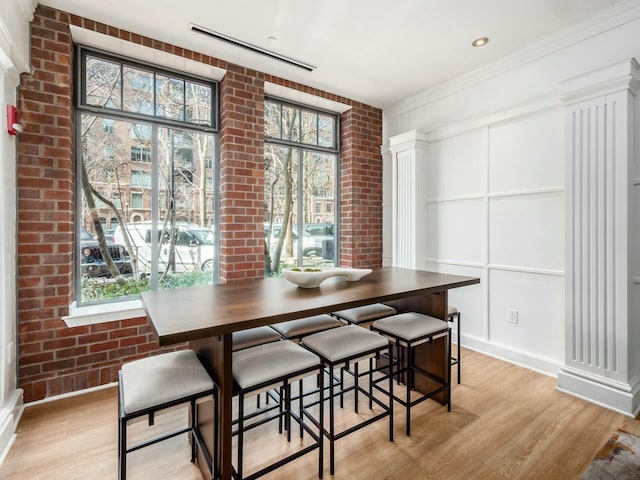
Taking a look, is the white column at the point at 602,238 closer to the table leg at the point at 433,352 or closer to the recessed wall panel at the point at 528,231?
the recessed wall panel at the point at 528,231

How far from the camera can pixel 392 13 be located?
240 cm

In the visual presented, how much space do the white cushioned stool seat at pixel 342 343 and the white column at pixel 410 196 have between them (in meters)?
1.94

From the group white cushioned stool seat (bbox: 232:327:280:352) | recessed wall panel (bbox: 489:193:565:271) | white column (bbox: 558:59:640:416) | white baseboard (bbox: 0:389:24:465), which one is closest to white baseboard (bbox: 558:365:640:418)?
white column (bbox: 558:59:640:416)

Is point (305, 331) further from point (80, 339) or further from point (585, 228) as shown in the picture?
point (585, 228)

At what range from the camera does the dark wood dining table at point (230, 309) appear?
131 centimetres

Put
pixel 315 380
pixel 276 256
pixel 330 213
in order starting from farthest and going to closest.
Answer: pixel 330 213 < pixel 276 256 < pixel 315 380

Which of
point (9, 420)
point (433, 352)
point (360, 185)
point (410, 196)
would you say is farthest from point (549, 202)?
point (9, 420)

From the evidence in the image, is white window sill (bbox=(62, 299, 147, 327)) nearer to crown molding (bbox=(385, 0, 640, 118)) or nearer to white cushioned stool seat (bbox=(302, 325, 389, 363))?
white cushioned stool seat (bbox=(302, 325, 389, 363))

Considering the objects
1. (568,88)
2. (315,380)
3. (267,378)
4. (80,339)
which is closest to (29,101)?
(80,339)

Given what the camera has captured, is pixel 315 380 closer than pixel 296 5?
No

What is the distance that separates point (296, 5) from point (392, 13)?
71 centimetres

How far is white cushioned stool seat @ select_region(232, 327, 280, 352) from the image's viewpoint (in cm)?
189

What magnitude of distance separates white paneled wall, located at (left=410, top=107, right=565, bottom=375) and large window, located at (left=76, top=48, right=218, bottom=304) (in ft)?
8.39

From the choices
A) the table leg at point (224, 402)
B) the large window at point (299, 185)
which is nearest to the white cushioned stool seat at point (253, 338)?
the table leg at point (224, 402)
